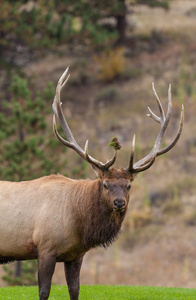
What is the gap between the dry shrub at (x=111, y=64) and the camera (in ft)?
122

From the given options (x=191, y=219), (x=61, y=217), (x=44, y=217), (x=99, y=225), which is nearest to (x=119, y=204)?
(x=99, y=225)

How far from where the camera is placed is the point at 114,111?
35.0 meters

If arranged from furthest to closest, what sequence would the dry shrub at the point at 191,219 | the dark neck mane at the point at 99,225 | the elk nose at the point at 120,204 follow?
the dry shrub at the point at 191,219
the dark neck mane at the point at 99,225
the elk nose at the point at 120,204

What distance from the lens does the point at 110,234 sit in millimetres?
8422

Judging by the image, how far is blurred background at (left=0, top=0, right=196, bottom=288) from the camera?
19906mm

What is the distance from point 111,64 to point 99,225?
97.0ft

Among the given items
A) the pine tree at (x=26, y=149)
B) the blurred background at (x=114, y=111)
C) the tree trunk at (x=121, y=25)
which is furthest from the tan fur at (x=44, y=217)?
the tree trunk at (x=121, y=25)

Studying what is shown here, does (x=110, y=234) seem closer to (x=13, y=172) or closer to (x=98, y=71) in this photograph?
(x=13, y=172)

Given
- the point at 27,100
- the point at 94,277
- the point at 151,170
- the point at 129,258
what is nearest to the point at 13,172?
the point at 27,100

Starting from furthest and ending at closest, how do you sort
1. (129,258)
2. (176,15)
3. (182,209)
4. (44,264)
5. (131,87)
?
1. (176,15)
2. (131,87)
3. (182,209)
4. (129,258)
5. (44,264)

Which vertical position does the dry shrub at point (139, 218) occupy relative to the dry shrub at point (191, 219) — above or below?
below

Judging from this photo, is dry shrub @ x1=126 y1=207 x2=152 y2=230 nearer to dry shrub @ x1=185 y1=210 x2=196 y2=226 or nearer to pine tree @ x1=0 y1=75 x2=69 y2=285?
dry shrub @ x1=185 y1=210 x2=196 y2=226

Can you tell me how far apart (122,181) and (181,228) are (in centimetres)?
1929

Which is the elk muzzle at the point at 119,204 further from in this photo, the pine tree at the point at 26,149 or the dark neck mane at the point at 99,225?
the pine tree at the point at 26,149
